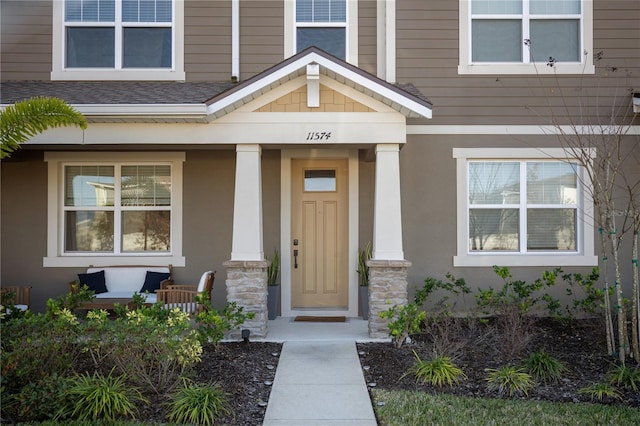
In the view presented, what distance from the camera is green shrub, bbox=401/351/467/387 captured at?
5812mm

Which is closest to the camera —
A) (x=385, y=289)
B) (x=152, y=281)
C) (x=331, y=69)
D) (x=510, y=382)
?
(x=510, y=382)

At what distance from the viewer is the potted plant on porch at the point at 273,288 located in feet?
29.5

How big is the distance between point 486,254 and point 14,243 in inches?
324

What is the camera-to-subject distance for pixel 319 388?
5.80 metres

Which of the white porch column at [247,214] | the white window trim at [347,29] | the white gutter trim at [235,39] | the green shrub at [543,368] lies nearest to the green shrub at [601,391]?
the green shrub at [543,368]

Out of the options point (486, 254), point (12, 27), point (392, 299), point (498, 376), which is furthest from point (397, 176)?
point (12, 27)

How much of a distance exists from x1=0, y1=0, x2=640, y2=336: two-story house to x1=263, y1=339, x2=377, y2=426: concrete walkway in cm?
Answer: 238

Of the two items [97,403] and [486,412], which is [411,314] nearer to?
[486,412]

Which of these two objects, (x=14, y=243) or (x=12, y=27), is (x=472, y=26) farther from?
(x=14, y=243)

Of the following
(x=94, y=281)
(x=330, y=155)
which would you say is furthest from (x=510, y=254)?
(x=94, y=281)

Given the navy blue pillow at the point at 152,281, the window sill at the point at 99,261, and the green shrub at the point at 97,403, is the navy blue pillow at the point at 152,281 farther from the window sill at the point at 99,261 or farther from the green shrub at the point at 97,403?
the green shrub at the point at 97,403

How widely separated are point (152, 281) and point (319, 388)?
170 inches

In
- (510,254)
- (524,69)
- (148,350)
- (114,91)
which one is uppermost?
(524,69)

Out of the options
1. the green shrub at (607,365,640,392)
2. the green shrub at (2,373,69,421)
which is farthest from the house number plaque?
the green shrub at (607,365,640,392)
